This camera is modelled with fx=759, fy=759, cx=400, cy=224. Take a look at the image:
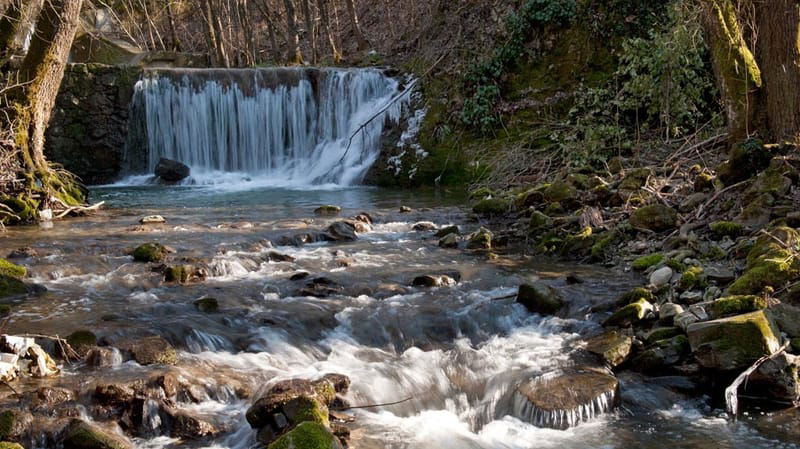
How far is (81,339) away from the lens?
19.1 feet

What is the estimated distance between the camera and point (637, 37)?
16.0 metres

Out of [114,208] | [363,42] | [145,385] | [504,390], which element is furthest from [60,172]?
[363,42]

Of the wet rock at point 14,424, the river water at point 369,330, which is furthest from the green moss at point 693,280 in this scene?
the wet rock at point 14,424

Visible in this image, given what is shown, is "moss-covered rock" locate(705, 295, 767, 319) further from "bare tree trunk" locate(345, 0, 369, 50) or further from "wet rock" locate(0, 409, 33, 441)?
"bare tree trunk" locate(345, 0, 369, 50)

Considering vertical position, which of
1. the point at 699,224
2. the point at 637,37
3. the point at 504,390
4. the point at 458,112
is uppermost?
Result: the point at 637,37

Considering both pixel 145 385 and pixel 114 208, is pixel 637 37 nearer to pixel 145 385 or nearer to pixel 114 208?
pixel 114 208

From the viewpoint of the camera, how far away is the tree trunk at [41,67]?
1208 cm

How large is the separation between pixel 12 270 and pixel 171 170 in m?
12.2

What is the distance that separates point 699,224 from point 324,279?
13.9ft

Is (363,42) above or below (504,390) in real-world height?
above

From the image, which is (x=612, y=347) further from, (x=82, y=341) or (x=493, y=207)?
(x=493, y=207)

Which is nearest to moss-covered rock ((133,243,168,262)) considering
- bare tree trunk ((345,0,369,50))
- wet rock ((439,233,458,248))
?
wet rock ((439,233,458,248))

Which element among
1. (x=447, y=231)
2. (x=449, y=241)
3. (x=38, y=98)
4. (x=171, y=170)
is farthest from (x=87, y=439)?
(x=171, y=170)

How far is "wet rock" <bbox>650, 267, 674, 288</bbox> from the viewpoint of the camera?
23.6 feet
